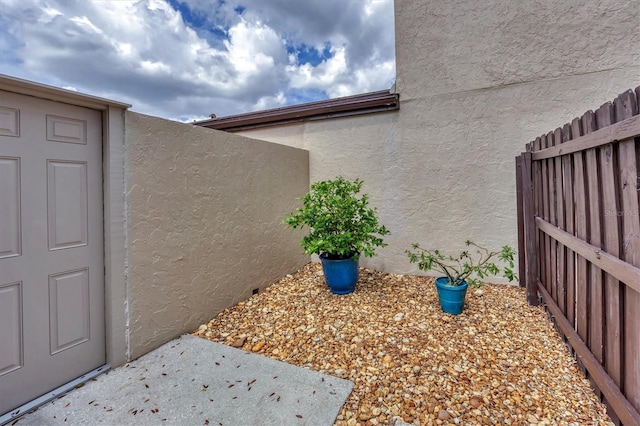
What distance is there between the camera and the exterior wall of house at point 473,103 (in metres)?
3.60

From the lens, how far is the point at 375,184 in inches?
182

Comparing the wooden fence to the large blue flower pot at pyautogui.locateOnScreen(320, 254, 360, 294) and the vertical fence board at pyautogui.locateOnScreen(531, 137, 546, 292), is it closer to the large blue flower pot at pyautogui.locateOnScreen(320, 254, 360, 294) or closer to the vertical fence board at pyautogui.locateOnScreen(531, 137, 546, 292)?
the vertical fence board at pyautogui.locateOnScreen(531, 137, 546, 292)

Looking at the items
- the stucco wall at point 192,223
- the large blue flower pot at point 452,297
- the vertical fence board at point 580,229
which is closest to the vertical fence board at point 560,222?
the vertical fence board at point 580,229

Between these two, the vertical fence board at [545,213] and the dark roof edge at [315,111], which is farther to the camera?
the dark roof edge at [315,111]

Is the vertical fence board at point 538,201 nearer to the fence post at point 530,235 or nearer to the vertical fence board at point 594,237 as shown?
the fence post at point 530,235

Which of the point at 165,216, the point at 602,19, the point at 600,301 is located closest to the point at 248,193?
the point at 165,216

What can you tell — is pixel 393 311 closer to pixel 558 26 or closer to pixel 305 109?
pixel 305 109

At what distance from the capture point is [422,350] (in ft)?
8.22

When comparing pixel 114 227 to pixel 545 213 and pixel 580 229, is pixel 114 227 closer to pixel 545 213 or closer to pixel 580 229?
pixel 580 229

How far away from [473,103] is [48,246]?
512 cm

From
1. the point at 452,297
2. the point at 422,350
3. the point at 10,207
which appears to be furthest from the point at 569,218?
the point at 10,207

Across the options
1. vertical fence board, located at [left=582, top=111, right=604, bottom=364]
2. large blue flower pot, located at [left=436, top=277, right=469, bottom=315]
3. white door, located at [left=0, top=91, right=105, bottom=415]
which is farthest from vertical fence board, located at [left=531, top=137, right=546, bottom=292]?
white door, located at [left=0, top=91, right=105, bottom=415]

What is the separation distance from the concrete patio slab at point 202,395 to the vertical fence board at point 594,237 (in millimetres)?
1770

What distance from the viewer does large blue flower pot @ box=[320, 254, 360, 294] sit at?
12.0 feet
